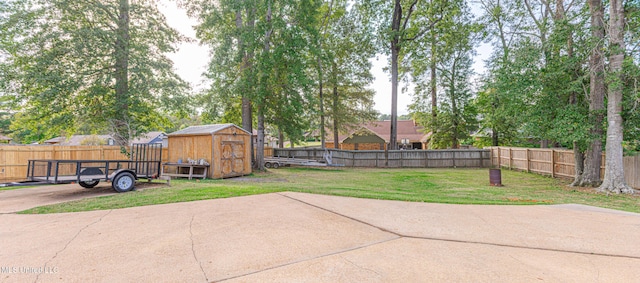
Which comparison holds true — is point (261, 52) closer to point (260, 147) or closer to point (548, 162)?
point (260, 147)

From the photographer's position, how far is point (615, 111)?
31.6ft

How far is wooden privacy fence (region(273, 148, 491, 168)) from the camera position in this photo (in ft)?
70.6

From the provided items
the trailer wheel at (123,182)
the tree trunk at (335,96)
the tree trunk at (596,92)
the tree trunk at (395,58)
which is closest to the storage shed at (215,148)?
the trailer wheel at (123,182)

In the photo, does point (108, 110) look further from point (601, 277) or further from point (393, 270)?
point (601, 277)

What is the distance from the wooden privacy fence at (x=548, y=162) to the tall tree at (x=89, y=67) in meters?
19.9

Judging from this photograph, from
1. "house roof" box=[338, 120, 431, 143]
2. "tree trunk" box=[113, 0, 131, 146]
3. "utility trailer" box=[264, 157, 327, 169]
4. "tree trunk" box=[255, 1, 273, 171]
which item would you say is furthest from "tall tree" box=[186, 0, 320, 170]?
"house roof" box=[338, 120, 431, 143]

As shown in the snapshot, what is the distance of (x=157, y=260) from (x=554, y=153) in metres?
18.4

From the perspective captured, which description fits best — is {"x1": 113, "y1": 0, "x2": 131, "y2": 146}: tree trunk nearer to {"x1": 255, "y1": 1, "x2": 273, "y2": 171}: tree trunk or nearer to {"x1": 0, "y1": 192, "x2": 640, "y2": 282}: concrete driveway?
{"x1": 255, "y1": 1, "x2": 273, "y2": 171}: tree trunk

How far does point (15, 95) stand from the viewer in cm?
1195

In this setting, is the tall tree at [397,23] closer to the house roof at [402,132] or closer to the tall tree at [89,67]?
the house roof at [402,132]

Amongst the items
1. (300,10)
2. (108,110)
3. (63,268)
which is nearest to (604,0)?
(300,10)

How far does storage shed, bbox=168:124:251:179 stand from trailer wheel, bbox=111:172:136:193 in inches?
163

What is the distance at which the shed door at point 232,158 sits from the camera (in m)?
13.0

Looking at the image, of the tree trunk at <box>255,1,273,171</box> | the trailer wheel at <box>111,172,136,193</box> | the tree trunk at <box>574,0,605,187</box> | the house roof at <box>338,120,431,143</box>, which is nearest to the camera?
the trailer wheel at <box>111,172,136,193</box>
